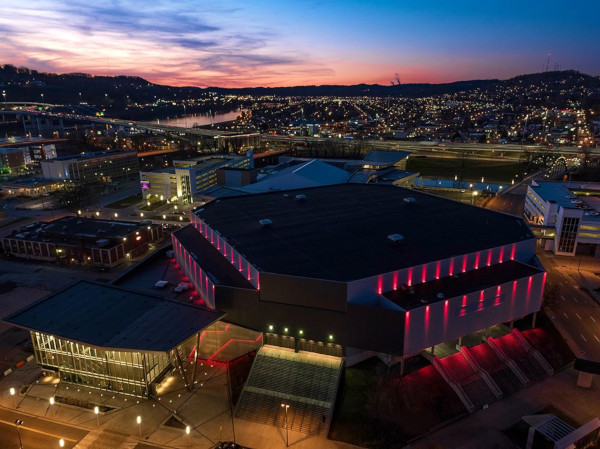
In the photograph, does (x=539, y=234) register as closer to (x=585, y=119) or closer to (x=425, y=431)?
(x=425, y=431)

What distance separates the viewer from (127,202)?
79.0 metres

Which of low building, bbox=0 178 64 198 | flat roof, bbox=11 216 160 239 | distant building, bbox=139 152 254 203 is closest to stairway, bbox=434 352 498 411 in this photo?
flat roof, bbox=11 216 160 239

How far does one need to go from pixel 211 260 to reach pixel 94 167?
72025mm

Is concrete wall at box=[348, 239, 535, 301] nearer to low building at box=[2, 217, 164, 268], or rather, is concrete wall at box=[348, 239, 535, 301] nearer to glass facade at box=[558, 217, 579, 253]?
glass facade at box=[558, 217, 579, 253]

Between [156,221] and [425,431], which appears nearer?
[425,431]

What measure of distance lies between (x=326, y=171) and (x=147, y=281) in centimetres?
4691

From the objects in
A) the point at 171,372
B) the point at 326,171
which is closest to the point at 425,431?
the point at 171,372

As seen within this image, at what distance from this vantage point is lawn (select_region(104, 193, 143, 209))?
2999 inches

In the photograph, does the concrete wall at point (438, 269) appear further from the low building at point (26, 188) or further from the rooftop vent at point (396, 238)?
the low building at point (26, 188)

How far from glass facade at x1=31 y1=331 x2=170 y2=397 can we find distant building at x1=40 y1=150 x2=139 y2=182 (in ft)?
232

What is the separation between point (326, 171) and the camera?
7881cm

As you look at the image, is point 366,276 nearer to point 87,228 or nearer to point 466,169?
point 87,228

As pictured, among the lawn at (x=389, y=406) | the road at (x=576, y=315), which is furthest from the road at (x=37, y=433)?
the road at (x=576, y=315)

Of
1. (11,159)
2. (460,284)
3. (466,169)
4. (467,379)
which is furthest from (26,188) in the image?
(466,169)
